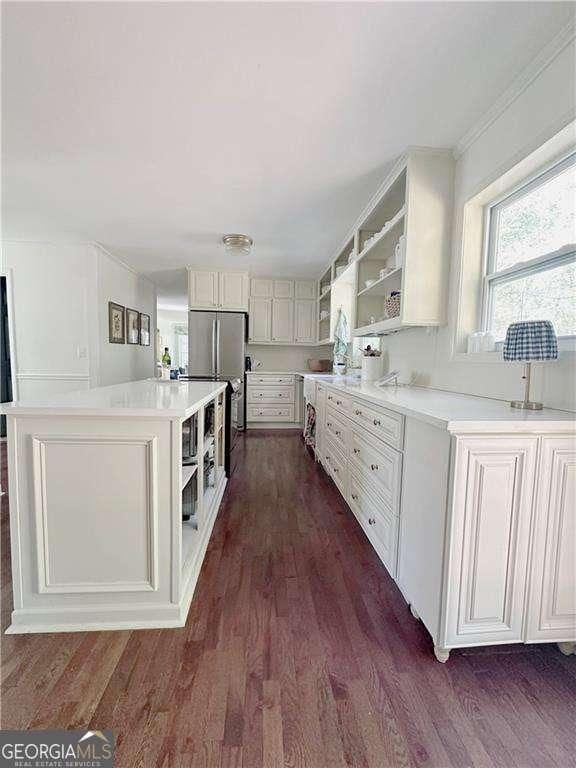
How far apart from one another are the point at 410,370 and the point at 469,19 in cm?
190

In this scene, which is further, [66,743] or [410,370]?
[410,370]

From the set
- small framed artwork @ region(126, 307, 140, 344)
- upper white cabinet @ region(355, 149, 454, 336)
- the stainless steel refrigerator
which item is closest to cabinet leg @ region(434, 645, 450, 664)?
upper white cabinet @ region(355, 149, 454, 336)

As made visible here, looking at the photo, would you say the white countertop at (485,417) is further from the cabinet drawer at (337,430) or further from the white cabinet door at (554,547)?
the cabinet drawer at (337,430)

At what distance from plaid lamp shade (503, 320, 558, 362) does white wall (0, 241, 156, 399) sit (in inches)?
172

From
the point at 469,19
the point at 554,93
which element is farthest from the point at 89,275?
the point at 554,93

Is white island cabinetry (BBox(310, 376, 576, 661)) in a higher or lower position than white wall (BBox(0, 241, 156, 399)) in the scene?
lower

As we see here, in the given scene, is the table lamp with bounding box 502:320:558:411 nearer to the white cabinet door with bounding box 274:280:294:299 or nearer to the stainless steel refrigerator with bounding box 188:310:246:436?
the stainless steel refrigerator with bounding box 188:310:246:436

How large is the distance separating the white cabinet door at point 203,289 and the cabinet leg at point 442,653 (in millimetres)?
4696

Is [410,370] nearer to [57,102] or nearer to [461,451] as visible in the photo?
[461,451]

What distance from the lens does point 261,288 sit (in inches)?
211

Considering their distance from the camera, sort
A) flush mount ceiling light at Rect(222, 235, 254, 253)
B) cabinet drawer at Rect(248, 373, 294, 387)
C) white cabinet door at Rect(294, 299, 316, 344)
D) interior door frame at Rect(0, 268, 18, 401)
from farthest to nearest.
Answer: white cabinet door at Rect(294, 299, 316, 344), cabinet drawer at Rect(248, 373, 294, 387), interior door frame at Rect(0, 268, 18, 401), flush mount ceiling light at Rect(222, 235, 254, 253)

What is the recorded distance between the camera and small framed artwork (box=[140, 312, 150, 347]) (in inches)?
219

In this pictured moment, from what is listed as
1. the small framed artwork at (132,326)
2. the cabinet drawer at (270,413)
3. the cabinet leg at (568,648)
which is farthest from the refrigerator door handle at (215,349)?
the cabinet leg at (568,648)

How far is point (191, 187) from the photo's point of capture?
8.52 ft
